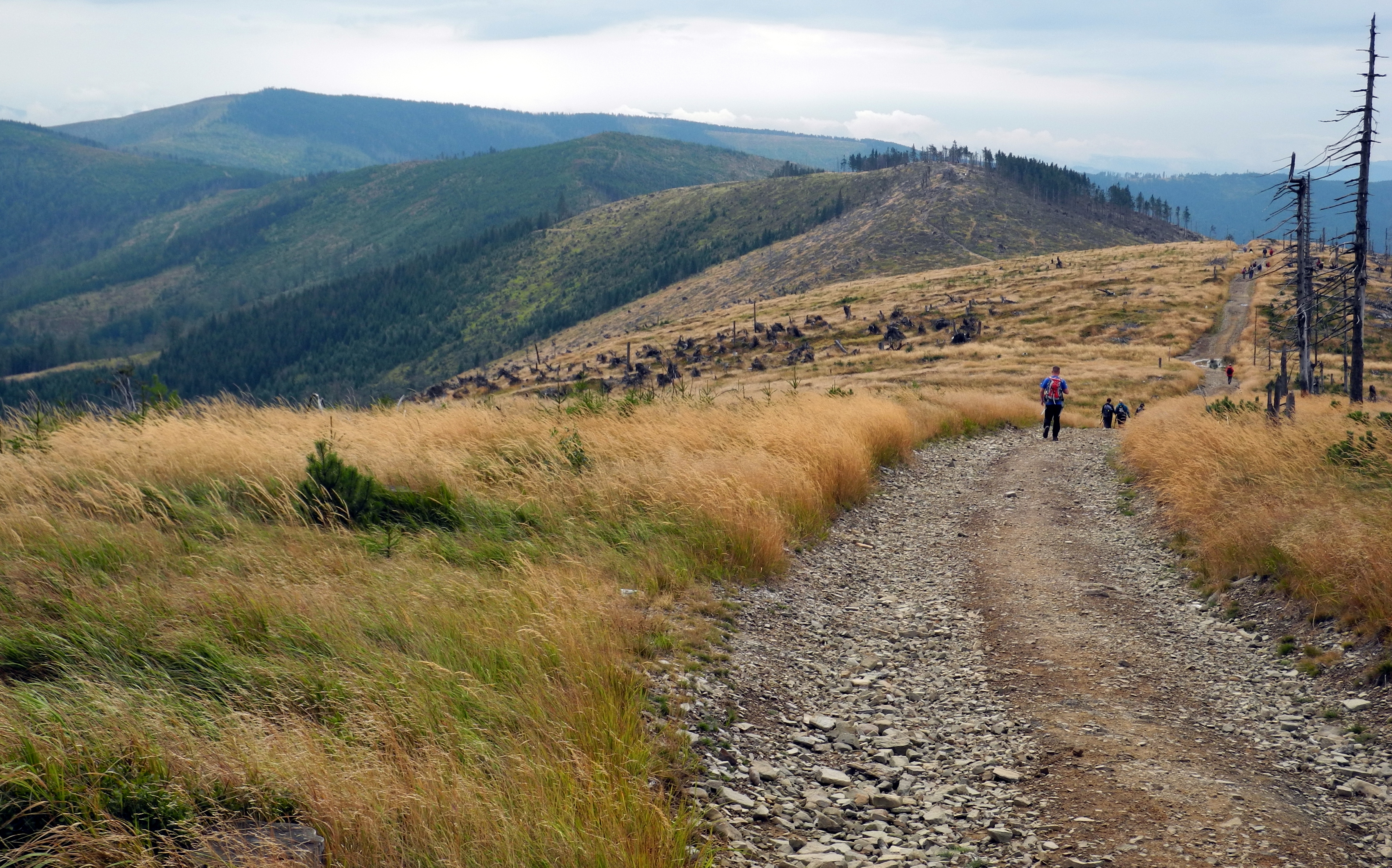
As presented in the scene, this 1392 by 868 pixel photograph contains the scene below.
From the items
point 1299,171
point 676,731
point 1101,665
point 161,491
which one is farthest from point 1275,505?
point 1299,171

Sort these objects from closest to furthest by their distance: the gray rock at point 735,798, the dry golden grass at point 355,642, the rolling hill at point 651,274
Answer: the dry golden grass at point 355,642, the gray rock at point 735,798, the rolling hill at point 651,274

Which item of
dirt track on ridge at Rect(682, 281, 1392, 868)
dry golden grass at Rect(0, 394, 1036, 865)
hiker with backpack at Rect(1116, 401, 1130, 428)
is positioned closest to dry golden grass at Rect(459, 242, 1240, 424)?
hiker with backpack at Rect(1116, 401, 1130, 428)

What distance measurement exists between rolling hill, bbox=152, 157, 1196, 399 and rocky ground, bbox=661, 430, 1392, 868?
11157 centimetres

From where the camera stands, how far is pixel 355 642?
478 cm

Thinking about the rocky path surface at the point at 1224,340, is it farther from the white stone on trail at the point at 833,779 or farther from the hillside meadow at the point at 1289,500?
the white stone on trail at the point at 833,779

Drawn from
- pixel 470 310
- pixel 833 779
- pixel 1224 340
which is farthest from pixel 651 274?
pixel 833 779

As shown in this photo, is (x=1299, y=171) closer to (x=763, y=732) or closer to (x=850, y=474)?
(x=850, y=474)

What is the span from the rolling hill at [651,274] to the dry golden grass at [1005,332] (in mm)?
26697

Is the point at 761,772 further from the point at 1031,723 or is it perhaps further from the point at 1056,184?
the point at 1056,184

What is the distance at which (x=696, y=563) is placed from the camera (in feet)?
23.9

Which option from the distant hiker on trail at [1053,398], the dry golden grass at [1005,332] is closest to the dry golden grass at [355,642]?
the dry golden grass at [1005,332]

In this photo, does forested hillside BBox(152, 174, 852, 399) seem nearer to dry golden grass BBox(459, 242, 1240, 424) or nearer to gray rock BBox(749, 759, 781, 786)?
dry golden grass BBox(459, 242, 1240, 424)

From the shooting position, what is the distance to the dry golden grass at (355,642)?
10.8 ft

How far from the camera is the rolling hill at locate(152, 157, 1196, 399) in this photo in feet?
438
